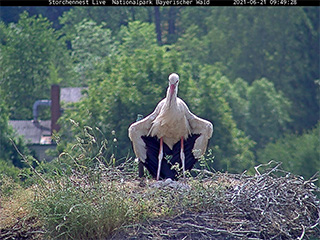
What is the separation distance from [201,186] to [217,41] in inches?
1806

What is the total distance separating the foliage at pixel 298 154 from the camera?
3444cm

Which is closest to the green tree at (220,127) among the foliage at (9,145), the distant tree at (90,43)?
the foliage at (9,145)

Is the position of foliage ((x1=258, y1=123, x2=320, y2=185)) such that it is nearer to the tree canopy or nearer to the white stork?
the tree canopy

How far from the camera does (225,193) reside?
39.8 feet

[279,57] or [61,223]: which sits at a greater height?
[61,223]

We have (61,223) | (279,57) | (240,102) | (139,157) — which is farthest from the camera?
(279,57)

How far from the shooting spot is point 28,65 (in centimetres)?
4572

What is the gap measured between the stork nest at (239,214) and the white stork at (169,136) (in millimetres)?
1215

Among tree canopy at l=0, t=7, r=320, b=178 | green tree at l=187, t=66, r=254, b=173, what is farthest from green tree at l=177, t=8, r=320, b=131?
green tree at l=187, t=66, r=254, b=173

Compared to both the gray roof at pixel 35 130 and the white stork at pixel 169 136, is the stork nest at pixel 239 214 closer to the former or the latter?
the white stork at pixel 169 136

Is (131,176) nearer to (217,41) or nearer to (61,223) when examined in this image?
(61,223)

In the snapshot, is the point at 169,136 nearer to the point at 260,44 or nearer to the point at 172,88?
the point at 172,88

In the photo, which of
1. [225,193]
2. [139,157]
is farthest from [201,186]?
[139,157]

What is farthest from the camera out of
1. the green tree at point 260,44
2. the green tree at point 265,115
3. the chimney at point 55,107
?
the green tree at point 260,44
